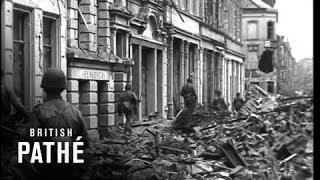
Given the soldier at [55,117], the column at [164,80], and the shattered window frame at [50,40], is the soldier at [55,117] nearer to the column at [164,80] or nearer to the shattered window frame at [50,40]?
the shattered window frame at [50,40]

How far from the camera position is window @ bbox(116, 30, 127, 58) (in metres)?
13.0

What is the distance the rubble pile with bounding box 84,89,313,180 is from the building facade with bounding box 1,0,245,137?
2.81 feet

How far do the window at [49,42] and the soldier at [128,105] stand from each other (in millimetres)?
2516

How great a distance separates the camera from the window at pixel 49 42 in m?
8.55

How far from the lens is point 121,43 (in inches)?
518

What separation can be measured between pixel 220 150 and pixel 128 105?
2.46 meters

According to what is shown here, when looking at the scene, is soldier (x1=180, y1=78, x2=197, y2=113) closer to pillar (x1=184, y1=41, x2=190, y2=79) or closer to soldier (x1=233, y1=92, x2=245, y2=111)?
pillar (x1=184, y1=41, x2=190, y2=79)

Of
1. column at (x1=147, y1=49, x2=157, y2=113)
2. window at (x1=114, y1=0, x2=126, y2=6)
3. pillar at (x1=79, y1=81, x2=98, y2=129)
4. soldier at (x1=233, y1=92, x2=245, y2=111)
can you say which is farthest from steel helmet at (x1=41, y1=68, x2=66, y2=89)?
soldier at (x1=233, y1=92, x2=245, y2=111)

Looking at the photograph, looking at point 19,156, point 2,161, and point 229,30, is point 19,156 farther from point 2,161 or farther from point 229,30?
point 229,30

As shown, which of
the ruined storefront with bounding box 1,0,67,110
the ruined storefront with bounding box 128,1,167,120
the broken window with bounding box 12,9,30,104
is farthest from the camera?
the ruined storefront with bounding box 128,1,167,120

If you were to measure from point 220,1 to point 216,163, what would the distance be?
927 cm

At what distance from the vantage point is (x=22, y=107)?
7410 mm

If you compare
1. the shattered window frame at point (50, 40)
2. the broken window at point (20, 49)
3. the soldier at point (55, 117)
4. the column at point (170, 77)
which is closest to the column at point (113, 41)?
the column at point (170, 77)
